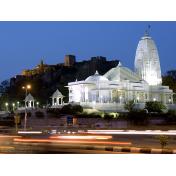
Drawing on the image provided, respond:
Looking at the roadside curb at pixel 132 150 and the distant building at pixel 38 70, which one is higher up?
the distant building at pixel 38 70

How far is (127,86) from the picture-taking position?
46.4 meters

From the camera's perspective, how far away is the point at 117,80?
46.4m

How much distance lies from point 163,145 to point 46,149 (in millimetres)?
2927

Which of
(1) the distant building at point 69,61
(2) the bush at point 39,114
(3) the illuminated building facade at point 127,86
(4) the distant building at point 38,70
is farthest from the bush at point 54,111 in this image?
(4) the distant building at point 38,70

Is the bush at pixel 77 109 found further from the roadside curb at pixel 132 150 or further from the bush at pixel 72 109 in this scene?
the roadside curb at pixel 132 150

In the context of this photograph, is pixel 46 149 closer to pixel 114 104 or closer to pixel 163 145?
pixel 163 145

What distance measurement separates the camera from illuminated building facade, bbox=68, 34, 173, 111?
4422 centimetres

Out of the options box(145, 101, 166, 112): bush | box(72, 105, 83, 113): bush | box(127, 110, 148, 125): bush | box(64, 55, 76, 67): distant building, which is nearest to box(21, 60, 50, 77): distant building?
box(64, 55, 76, 67): distant building

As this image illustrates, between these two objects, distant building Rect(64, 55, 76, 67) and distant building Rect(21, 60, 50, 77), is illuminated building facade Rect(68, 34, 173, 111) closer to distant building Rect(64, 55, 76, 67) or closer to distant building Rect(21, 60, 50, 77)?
distant building Rect(64, 55, 76, 67)

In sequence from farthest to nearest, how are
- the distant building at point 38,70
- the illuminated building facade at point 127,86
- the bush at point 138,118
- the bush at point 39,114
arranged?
1. the distant building at point 38,70
2. the illuminated building facade at point 127,86
3. the bush at point 39,114
4. the bush at point 138,118

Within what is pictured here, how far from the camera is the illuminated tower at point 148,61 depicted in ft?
166

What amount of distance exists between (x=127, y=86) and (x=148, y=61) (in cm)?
563
